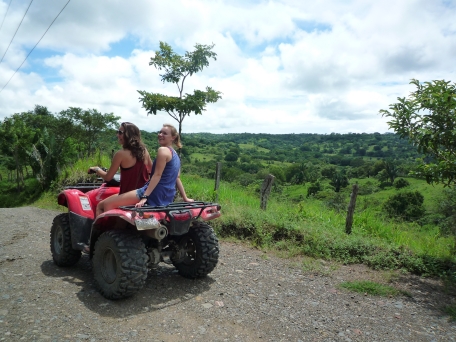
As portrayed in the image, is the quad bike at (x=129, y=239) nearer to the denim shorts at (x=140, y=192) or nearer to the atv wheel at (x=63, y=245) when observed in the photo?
the atv wheel at (x=63, y=245)

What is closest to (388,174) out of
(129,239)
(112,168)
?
(112,168)

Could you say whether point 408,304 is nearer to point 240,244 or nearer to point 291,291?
point 291,291

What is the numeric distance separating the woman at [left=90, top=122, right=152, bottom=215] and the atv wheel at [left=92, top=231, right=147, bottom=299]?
24.5 inches

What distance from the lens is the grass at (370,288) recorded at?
16.7 ft

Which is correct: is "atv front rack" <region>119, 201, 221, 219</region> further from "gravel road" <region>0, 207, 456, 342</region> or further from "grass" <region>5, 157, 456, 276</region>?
"grass" <region>5, 157, 456, 276</region>

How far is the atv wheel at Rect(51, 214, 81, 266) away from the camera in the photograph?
516cm

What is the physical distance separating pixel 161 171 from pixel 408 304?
360cm

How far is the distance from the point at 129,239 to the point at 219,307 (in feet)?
4.25

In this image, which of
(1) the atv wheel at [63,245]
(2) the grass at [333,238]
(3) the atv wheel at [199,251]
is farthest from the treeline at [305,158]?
(1) the atv wheel at [63,245]

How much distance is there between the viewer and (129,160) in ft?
15.5

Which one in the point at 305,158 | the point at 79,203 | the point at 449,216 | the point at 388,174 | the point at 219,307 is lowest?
the point at 388,174

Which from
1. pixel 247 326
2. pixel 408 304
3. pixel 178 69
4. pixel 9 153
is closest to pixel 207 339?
pixel 247 326

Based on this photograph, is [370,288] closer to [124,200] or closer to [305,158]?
[124,200]

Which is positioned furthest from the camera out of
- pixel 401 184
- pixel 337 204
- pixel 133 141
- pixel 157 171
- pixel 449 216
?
pixel 401 184
